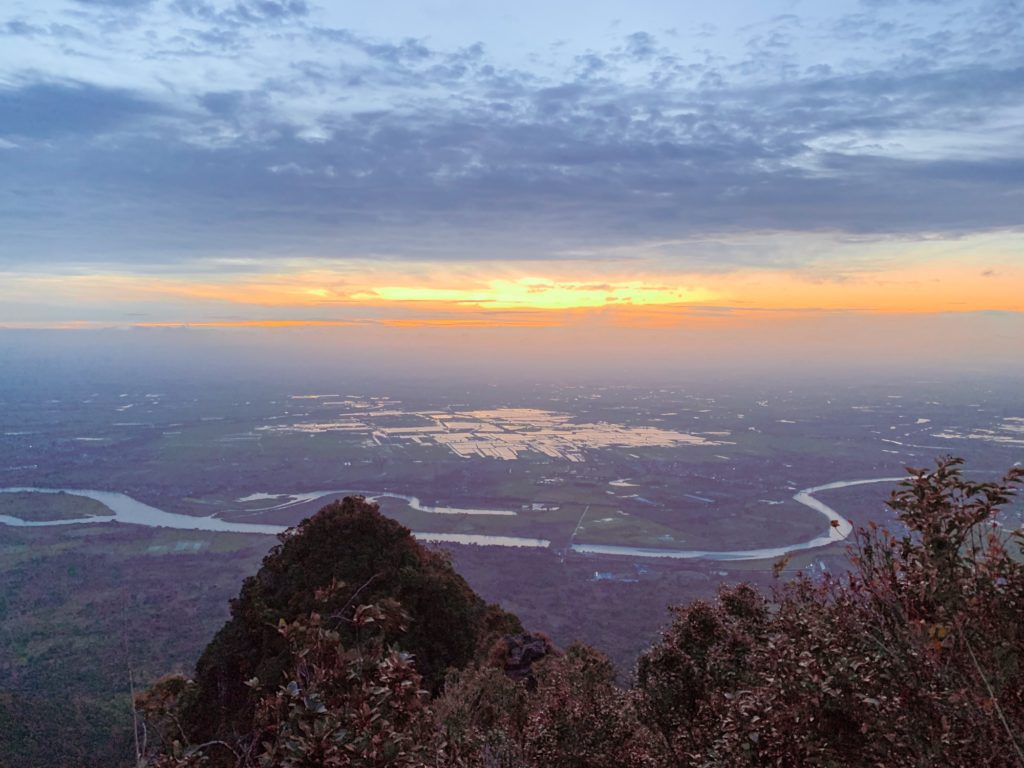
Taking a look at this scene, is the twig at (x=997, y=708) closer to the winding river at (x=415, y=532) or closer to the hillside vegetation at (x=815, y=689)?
the hillside vegetation at (x=815, y=689)

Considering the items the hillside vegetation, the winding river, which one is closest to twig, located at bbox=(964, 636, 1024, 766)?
the hillside vegetation

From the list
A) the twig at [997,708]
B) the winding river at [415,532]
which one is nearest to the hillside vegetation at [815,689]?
the twig at [997,708]

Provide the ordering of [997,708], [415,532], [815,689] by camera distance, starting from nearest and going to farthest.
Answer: [997,708] → [815,689] → [415,532]

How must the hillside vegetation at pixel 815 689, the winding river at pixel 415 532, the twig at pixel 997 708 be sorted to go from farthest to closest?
the winding river at pixel 415 532, the hillside vegetation at pixel 815 689, the twig at pixel 997 708

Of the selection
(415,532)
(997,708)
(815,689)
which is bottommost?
(415,532)

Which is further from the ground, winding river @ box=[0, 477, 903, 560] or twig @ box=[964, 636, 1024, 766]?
twig @ box=[964, 636, 1024, 766]

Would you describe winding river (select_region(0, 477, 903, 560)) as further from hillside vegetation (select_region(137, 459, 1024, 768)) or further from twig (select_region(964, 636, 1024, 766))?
twig (select_region(964, 636, 1024, 766))

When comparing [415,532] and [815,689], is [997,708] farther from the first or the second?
[415,532]

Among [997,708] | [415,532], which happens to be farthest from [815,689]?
[415,532]

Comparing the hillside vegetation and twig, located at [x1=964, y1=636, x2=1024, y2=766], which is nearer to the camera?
twig, located at [x1=964, y1=636, x2=1024, y2=766]
